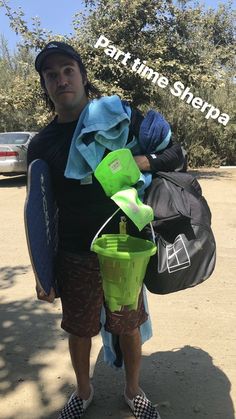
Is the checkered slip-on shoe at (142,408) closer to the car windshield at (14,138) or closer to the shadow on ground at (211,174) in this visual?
the car windshield at (14,138)

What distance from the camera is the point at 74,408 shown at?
7.97ft

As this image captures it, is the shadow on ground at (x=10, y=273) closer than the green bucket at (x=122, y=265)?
No

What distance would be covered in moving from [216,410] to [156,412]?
362 millimetres

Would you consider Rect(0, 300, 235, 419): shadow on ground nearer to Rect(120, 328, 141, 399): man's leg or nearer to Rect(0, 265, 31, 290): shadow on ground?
Rect(120, 328, 141, 399): man's leg

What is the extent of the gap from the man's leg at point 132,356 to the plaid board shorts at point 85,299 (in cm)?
9

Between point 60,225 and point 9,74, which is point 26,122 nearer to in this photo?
point 9,74

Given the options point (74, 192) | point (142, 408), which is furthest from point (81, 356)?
point (74, 192)

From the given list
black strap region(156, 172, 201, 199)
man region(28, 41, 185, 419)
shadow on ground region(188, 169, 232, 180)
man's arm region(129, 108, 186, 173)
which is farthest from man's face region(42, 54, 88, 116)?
shadow on ground region(188, 169, 232, 180)

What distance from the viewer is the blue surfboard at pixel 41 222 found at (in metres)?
2.04

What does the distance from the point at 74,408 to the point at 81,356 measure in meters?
0.29

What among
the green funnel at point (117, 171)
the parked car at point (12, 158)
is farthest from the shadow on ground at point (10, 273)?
the parked car at point (12, 158)

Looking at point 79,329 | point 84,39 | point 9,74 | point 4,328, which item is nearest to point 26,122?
point 9,74

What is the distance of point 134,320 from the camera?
2197 millimetres

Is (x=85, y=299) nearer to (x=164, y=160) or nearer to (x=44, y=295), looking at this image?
(x=44, y=295)
